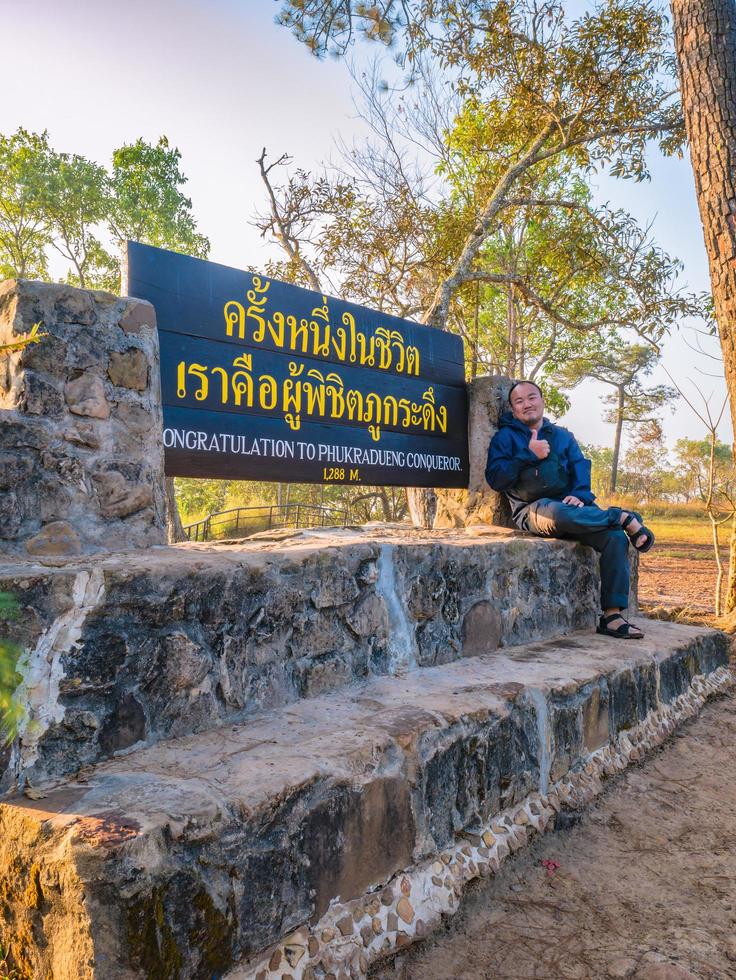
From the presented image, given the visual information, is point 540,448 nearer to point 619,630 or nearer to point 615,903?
point 619,630

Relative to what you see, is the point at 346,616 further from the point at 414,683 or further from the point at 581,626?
the point at 581,626

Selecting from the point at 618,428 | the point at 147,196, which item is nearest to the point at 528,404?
the point at 147,196

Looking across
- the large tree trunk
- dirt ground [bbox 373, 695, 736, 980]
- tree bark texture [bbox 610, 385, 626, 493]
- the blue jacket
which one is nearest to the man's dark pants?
the blue jacket

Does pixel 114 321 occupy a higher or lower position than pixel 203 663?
higher

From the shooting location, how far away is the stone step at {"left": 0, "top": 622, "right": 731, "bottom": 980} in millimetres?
1036

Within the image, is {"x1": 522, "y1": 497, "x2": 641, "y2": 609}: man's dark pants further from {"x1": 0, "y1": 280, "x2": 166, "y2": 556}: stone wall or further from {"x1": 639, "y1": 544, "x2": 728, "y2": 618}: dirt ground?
{"x1": 639, "y1": 544, "x2": 728, "y2": 618}: dirt ground

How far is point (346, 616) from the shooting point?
2045 mm

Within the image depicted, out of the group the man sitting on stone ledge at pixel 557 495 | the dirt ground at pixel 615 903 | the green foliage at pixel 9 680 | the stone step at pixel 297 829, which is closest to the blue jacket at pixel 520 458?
the man sitting on stone ledge at pixel 557 495

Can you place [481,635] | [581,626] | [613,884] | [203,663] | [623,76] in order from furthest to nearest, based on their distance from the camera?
[623,76] → [581,626] → [481,635] → [613,884] → [203,663]

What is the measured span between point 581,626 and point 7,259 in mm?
16508

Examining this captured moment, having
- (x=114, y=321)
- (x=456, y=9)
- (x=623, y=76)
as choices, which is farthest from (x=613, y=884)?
(x=456, y=9)

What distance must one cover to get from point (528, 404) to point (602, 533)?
81 cm

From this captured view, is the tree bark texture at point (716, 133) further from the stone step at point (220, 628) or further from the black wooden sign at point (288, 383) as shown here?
the stone step at point (220, 628)

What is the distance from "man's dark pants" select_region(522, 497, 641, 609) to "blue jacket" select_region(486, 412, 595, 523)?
193 mm
